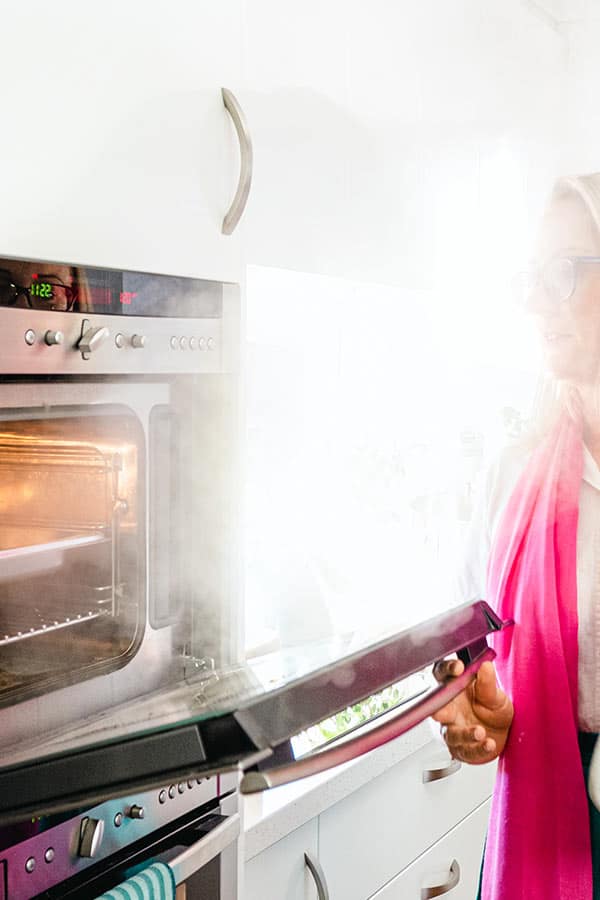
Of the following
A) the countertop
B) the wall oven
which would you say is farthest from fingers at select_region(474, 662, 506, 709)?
the wall oven

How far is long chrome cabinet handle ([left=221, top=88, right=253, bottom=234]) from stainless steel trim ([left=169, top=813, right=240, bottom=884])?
2.09 ft

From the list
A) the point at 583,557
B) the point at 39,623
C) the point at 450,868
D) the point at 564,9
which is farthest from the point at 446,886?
the point at 564,9

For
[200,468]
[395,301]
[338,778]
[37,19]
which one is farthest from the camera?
[395,301]

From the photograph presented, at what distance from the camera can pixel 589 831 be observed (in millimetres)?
1045

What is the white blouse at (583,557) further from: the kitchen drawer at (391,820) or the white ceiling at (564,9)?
the white ceiling at (564,9)

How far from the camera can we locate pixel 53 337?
2.56 ft

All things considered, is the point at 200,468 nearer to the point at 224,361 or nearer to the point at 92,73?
the point at 224,361

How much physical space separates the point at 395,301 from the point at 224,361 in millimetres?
601

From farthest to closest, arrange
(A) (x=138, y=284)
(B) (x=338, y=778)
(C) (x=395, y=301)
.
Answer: (C) (x=395, y=301)
(B) (x=338, y=778)
(A) (x=138, y=284)

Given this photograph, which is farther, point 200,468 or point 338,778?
point 338,778

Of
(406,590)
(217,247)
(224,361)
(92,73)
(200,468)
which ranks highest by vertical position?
(92,73)

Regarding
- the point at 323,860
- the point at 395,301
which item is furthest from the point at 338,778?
the point at 395,301

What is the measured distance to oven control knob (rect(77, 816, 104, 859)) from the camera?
0.84 m

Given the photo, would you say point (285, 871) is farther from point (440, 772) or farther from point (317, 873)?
point (440, 772)
